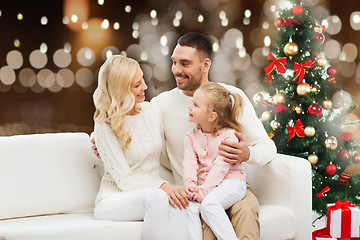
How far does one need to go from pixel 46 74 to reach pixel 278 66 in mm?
2193

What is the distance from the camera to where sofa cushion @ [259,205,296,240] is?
226 cm

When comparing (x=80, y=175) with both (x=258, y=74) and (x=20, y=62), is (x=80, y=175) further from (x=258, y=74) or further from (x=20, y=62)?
(x=258, y=74)

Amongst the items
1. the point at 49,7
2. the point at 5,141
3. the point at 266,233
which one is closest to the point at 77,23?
the point at 49,7

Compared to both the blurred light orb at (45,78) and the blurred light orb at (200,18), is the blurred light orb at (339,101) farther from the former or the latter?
the blurred light orb at (45,78)

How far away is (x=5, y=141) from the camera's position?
8.01 feet

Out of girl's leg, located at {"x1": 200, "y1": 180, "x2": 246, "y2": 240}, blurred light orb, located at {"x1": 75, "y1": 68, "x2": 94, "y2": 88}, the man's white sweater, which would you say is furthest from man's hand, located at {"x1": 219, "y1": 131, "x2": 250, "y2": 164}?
blurred light orb, located at {"x1": 75, "y1": 68, "x2": 94, "y2": 88}

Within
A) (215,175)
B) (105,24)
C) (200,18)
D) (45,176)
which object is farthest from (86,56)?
(215,175)

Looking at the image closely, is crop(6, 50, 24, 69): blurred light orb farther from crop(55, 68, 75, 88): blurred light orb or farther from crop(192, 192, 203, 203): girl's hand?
crop(192, 192, 203, 203): girl's hand

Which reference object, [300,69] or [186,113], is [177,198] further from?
[300,69]

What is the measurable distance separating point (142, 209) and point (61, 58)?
2797 millimetres

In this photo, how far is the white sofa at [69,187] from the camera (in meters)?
2.33

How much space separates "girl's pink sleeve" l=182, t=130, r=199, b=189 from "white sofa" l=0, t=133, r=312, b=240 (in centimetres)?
37

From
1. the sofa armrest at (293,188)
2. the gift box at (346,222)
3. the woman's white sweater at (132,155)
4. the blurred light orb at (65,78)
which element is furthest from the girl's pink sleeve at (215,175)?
A: the blurred light orb at (65,78)

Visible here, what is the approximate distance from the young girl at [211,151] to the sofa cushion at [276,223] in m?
0.15
